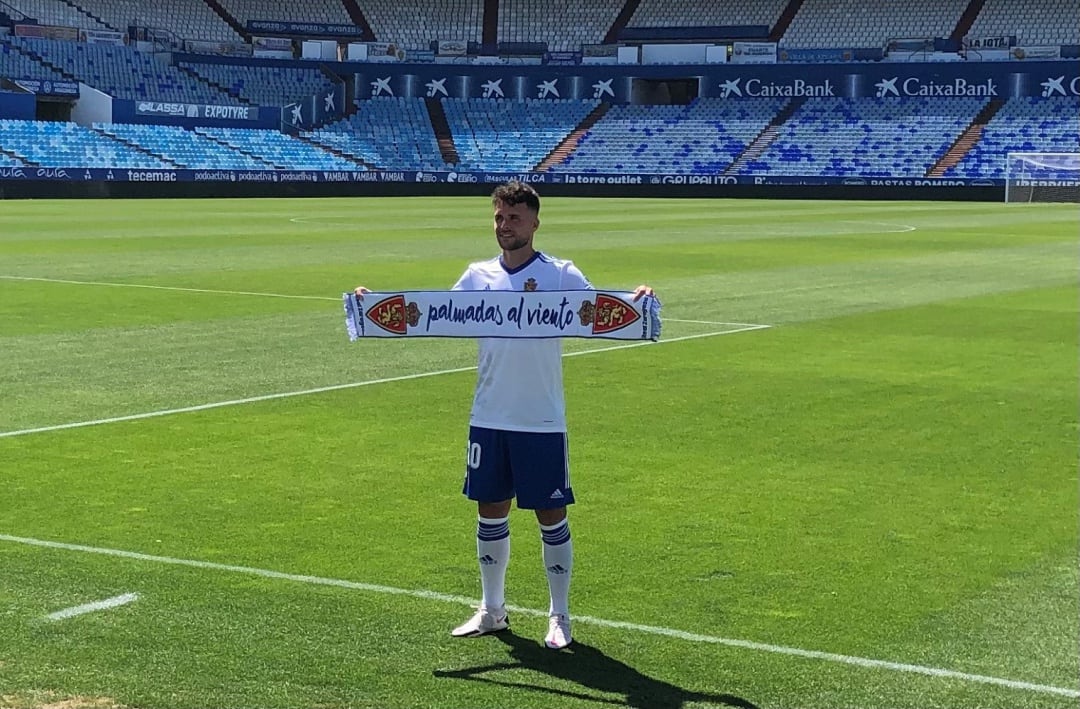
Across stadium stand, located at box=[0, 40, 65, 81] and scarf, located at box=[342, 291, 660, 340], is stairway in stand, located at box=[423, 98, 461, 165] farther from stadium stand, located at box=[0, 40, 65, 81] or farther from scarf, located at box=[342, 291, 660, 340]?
scarf, located at box=[342, 291, 660, 340]

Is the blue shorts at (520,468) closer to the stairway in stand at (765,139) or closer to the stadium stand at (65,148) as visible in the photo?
the stadium stand at (65,148)

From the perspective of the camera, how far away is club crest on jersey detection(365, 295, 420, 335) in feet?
22.8

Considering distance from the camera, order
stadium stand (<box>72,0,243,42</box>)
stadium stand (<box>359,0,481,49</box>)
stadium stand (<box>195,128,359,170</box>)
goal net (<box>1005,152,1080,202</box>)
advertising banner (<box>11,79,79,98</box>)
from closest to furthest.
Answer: goal net (<box>1005,152,1080,202</box>), advertising banner (<box>11,79,79,98</box>), stadium stand (<box>195,128,359,170</box>), stadium stand (<box>72,0,243,42</box>), stadium stand (<box>359,0,481,49</box>)

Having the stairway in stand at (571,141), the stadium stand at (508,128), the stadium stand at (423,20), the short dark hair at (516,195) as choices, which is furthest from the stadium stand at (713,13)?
the short dark hair at (516,195)

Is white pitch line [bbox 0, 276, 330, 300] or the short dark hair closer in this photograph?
the short dark hair

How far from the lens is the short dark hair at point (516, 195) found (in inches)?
258

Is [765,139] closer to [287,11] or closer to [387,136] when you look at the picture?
[387,136]

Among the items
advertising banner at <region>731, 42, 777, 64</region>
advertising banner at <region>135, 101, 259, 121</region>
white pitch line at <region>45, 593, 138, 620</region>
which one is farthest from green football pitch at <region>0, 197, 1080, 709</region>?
advertising banner at <region>731, 42, 777, 64</region>

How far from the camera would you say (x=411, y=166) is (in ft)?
259

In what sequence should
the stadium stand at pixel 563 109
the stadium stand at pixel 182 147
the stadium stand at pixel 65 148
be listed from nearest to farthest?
1. the stadium stand at pixel 65 148
2. the stadium stand at pixel 182 147
3. the stadium stand at pixel 563 109

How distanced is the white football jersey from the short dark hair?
0.28 metres

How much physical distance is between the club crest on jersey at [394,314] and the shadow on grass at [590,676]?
141cm

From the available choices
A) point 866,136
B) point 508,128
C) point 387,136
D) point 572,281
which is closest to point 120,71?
point 387,136

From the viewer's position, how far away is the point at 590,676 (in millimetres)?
6289
